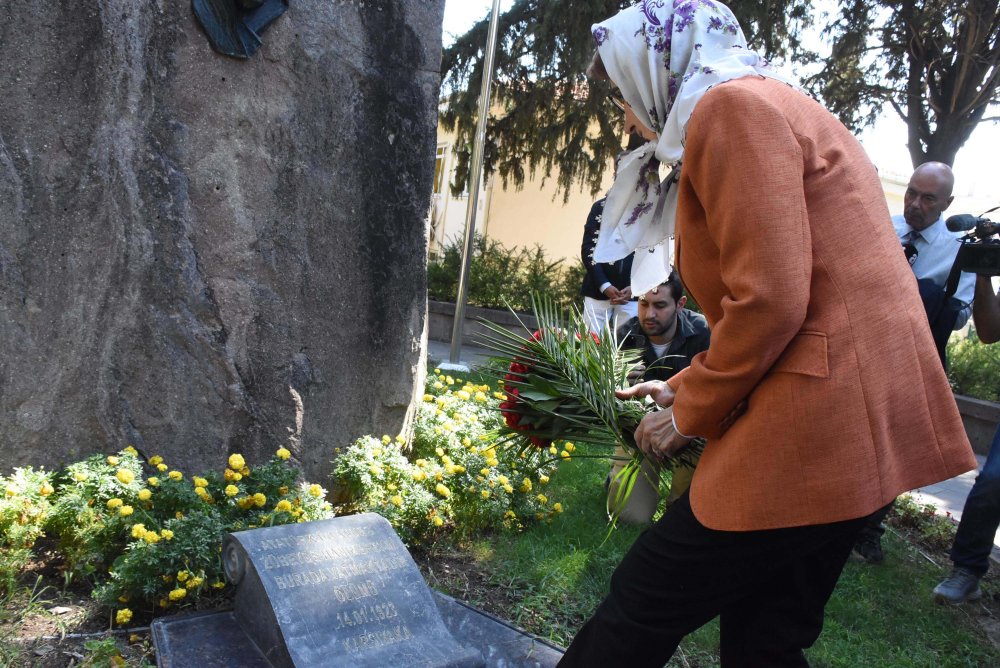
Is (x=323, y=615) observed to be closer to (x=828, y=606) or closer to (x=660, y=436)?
(x=660, y=436)

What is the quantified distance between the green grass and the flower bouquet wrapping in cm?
65

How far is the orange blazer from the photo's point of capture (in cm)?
161

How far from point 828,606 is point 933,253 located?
1868 millimetres

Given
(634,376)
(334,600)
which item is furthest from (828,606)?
(334,600)

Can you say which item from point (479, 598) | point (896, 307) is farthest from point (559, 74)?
point (896, 307)

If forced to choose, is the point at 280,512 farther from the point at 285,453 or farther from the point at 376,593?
the point at 376,593

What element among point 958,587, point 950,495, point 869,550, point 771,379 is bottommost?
point 950,495

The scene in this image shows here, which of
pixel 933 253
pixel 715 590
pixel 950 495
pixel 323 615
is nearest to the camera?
pixel 715 590

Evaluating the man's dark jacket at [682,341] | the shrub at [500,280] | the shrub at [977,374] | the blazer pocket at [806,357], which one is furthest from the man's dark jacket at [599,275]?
the shrub at [500,280]

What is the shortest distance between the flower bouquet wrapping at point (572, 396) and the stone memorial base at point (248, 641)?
751 millimetres

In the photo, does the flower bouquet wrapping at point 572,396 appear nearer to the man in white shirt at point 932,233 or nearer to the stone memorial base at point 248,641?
the stone memorial base at point 248,641

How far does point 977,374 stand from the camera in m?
9.47

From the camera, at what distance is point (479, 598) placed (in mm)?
3543

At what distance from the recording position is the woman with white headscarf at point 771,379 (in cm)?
163
